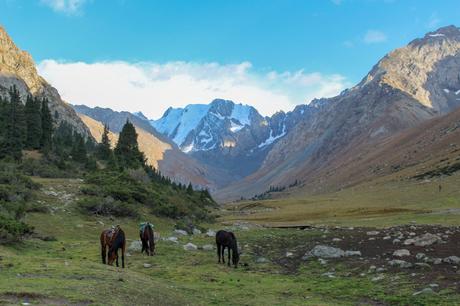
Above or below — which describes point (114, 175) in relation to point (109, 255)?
above

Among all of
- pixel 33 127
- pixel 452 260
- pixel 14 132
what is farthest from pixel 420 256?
pixel 33 127

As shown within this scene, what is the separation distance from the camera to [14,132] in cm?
8050

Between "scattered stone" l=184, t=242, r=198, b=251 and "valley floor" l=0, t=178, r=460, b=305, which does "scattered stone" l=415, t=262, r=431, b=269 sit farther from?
"scattered stone" l=184, t=242, r=198, b=251

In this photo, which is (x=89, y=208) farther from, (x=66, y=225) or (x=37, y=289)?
(x=37, y=289)

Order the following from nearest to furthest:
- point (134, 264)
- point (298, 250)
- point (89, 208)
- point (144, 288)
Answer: point (144, 288)
point (134, 264)
point (298, 250)
point (89, 208)

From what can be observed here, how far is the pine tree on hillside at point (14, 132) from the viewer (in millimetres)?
76750

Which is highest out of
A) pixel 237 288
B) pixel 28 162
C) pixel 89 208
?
pixel 28 162

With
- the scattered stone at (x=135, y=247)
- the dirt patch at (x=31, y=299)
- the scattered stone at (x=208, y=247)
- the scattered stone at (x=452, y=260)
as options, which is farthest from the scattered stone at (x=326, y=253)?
the dirt patch at (x=31, y=299)

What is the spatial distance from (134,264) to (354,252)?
1271 cm

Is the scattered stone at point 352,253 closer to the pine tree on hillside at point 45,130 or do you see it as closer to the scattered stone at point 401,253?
the scattered stone at point 401,253

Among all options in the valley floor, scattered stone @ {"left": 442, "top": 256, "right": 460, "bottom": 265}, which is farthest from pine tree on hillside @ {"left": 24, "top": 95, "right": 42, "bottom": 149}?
scattered stone @ {"left": 442, "top": 256, "right": 460, "bottom": 265}

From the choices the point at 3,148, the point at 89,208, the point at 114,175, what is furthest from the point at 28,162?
the point at 89,208

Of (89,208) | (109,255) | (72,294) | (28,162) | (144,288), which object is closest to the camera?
(72,294)

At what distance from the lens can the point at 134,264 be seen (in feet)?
88.6
